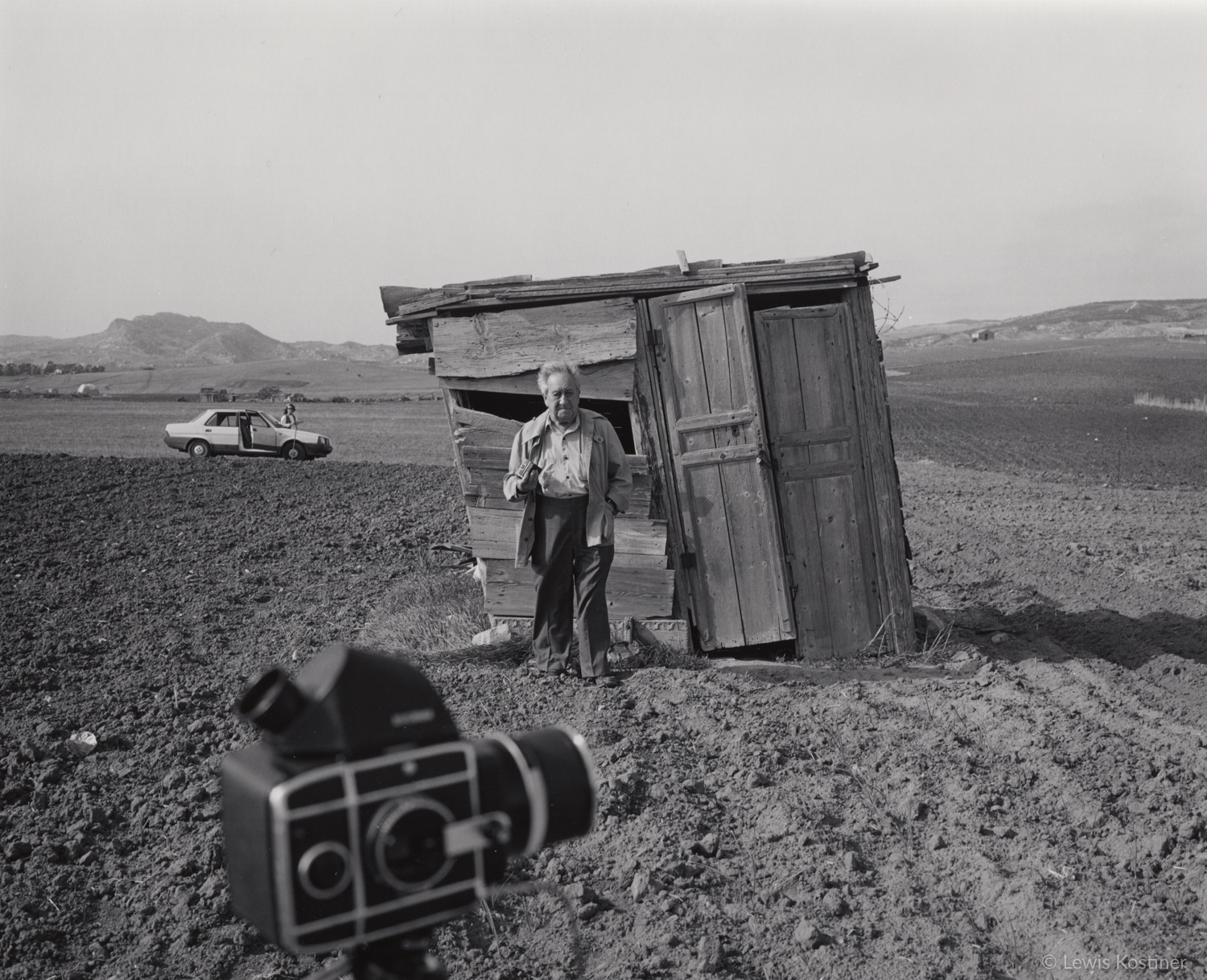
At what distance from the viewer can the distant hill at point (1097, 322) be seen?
117 m

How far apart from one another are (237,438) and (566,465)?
19.0 meters

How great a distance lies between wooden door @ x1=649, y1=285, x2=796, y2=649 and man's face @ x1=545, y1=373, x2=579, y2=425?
4.24 feet

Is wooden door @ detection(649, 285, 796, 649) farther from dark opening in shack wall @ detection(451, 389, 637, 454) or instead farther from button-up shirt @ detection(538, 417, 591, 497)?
dark opening in shack wall @ detection(451, 389, 637, 454)

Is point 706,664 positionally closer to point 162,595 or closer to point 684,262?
point 684,262

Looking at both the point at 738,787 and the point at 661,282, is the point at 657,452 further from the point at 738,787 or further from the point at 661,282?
the point at 738,787

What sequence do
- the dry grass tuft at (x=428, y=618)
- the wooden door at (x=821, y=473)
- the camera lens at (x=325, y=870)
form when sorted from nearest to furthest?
the camera lens at (x=325, y=870) < the wooden door at (x=821, y=473) < the dry grass tuft at (x=428, y=618)

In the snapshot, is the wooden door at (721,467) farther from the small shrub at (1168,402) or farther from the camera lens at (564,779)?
the small shrub at (1168,402)

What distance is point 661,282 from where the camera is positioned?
7.04 m

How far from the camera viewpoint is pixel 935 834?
427cm

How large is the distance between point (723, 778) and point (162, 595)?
20.1ft

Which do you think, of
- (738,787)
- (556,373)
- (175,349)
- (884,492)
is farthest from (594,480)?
(175,349)

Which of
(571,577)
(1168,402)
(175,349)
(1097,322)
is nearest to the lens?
(571,577)

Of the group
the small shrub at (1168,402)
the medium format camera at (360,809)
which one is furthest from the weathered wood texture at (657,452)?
the small shrub at (1168,402)

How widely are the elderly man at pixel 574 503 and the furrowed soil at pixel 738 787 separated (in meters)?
0.48
